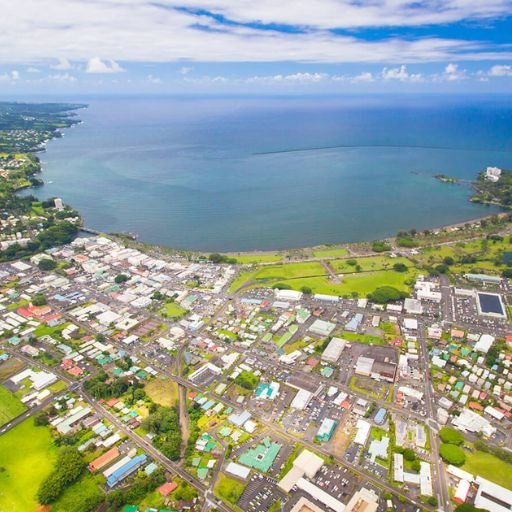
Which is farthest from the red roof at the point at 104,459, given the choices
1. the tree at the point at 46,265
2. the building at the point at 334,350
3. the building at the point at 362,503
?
the tree at the point at 46,265

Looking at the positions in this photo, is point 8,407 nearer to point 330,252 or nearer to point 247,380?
point 247,380

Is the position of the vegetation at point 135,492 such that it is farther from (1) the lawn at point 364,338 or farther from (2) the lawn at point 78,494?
(1) the lawn at point 364,338

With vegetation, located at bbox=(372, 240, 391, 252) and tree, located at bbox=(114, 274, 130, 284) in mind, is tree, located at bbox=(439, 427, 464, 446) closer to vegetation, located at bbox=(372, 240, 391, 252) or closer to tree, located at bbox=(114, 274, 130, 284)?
vegetation, located at bbox=(372, 240, 391, 252)

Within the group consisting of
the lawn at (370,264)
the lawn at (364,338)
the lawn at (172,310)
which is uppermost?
the lawn at (370,264)

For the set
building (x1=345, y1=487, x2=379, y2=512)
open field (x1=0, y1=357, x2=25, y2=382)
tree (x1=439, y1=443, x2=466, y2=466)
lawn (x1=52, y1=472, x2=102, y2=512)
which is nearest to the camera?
building (x1=345, y1=487, x2=379, y2=512)

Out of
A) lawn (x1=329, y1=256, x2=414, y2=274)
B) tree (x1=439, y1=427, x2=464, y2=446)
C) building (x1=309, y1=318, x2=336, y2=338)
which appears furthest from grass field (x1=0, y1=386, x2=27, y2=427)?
lawn (x1=329, y1=256, x2=414, y2=274)

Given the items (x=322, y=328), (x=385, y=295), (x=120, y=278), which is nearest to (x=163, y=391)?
(x=322, y=328)

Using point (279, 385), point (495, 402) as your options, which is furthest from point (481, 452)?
point (279, 385)
